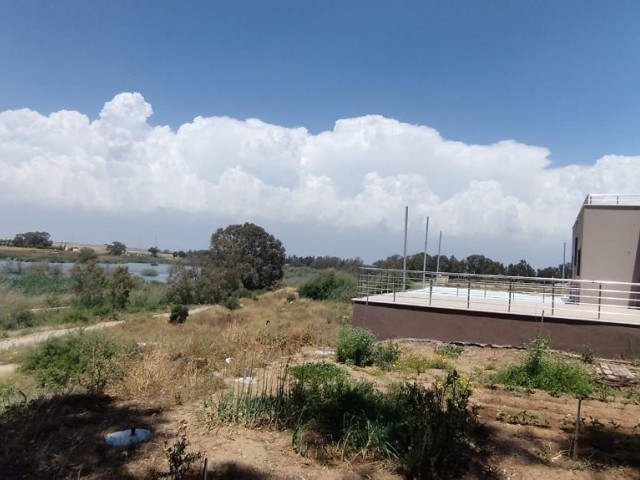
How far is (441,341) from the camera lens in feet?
39.6

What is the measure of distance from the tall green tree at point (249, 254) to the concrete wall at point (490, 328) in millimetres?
32905

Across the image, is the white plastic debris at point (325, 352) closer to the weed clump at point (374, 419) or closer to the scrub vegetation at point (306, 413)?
the scrub vegetation at point (306, 413)

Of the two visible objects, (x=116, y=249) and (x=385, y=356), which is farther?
(x=116, y=249)

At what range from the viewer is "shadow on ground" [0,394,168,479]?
386 cm

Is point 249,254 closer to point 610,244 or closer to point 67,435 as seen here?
point 610,244

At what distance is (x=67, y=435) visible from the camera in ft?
14.9

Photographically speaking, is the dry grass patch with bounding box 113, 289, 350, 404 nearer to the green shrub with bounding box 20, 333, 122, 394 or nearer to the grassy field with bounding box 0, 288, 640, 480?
the grassy field with bounding box 0, 288, 640, 480

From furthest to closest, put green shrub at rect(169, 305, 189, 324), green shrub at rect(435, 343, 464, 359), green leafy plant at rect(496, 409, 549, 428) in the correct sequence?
1. green shrub at rect(169, 305, 189, 324)
2. green shrub at rect(435, 343, 464, 359)
3. green leafy plant at rect(496, 409, 549, 428)

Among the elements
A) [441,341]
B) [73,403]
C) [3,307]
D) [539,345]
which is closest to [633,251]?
[441,341]

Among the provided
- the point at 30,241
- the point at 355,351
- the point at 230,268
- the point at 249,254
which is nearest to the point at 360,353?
the point at 355,351

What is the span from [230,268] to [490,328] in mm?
35759

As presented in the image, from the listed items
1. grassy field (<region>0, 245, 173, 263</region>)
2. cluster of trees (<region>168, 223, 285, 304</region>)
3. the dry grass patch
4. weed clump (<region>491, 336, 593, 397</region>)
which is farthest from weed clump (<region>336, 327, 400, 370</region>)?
Answer: grassy field (<region>0, 245, 173, 263</region>)

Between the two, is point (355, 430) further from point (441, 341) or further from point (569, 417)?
point (441, 341)

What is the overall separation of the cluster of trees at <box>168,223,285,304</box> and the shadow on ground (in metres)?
33.0
